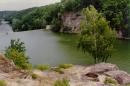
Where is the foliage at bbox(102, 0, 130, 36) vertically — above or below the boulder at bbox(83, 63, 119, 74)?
above

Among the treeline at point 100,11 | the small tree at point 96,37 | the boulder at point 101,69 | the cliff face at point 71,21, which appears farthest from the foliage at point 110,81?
the cliff face at point 71,21

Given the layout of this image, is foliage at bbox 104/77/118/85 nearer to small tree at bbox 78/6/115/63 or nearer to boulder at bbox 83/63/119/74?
boulder at bbox 83/63/119/74

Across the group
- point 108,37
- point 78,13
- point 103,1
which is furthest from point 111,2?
point 108,37

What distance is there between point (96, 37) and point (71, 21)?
84929 millimetres

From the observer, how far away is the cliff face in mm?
138562

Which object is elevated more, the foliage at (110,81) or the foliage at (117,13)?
the foliage at (117,13)

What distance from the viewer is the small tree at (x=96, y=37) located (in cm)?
5722

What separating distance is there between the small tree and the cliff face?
252 ft

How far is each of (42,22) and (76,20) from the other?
125ft

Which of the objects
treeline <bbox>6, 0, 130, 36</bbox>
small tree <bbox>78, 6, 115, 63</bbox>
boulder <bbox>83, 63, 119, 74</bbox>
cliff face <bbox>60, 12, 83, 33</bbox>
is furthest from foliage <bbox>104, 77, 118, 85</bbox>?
cliff face <bbox>60, 12, 83, 33</bbox>

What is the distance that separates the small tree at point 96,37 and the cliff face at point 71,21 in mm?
76742

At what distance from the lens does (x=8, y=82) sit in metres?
29.6

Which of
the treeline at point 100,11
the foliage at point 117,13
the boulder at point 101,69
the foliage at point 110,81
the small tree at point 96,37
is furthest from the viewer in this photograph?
the treeline at point 100,11

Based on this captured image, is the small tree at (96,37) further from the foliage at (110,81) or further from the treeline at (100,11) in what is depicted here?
the treeline at (100,11)
